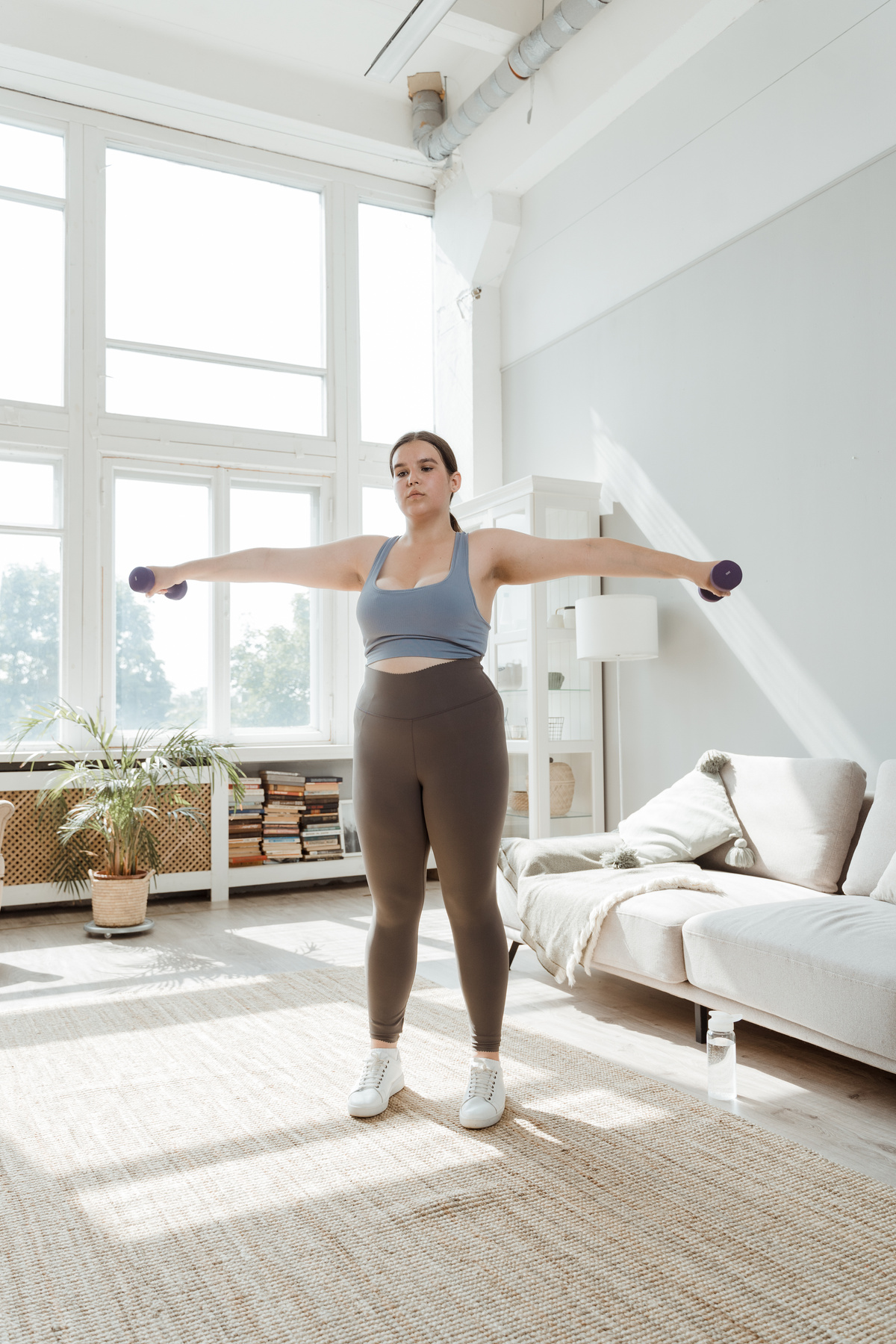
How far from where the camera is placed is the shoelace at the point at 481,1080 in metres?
2.20

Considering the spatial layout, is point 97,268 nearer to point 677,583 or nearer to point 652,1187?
point 677,583

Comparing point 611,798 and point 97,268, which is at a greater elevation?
point 97,268

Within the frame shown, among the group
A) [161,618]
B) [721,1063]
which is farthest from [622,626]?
[161,618]

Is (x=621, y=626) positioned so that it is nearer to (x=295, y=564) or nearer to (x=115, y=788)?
(x=295, y=564)

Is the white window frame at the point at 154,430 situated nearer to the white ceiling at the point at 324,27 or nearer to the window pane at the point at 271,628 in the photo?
the window pane at the point at 271,628

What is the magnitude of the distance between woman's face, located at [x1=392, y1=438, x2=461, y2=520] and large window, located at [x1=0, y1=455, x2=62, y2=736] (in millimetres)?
3749

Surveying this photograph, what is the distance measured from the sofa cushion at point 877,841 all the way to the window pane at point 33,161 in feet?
17.2

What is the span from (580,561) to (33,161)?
16.5 feet

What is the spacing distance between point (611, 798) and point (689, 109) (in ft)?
10.4

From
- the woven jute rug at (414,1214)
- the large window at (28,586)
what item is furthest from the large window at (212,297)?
Answer: the woven jute rug at (414,1214)

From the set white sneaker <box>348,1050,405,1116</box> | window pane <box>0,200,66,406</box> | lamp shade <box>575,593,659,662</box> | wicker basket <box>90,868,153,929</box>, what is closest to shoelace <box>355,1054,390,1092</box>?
white sneaker <box>348,1050,405,1116</box>

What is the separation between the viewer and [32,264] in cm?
555

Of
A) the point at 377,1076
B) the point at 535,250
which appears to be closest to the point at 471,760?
the point at 377,1076

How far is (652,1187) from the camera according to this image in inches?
74.0
